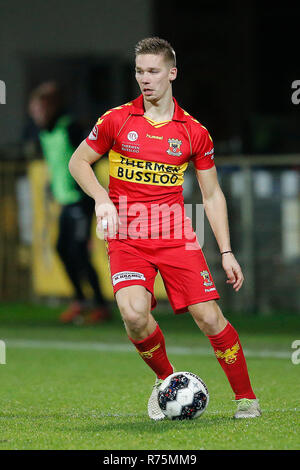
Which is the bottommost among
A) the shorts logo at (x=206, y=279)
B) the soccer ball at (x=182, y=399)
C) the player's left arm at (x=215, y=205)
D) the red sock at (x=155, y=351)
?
the soccer ball at (x=182, y=399)

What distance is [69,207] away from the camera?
42.1 feet

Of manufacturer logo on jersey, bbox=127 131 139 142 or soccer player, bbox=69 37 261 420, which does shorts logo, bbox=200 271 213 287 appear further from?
manufacturer logo on jersey, bbox=127 131 139 142

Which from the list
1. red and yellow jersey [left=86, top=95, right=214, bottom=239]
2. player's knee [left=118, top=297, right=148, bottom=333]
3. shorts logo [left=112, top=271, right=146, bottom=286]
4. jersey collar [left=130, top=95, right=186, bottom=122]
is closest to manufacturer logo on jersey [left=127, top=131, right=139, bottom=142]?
red and yellow jersey [left=86, top=95, right=214, bottom=239]

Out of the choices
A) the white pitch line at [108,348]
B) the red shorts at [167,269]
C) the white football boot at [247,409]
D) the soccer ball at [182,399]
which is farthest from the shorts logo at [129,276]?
the white pitch line at [108,348]

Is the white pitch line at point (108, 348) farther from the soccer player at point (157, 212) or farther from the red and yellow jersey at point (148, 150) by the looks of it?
the red and yellow jersey at point (148, 150)

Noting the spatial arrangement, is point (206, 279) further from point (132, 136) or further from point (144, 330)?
point (132, 136)

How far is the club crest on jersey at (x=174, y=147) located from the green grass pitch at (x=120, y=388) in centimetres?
151

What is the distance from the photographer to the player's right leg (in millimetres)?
6168

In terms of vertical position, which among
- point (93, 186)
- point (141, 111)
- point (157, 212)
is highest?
point (141, 111)

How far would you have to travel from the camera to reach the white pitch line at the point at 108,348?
393 inches

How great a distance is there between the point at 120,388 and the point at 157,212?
1958 millimetres

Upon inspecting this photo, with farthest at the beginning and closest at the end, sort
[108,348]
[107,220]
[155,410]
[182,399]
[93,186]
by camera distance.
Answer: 1. [108,348]
2. [155,410]
3. [93,186]
4. [182,399]
5. [107,220]

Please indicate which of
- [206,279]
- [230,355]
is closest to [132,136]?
[206,279]
